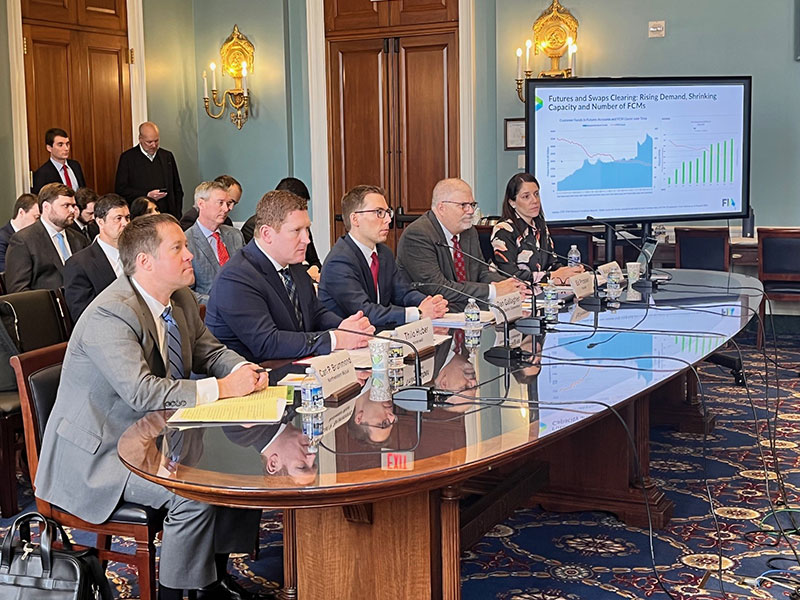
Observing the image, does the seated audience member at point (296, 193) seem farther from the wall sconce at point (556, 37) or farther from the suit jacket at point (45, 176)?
the wall sconce at point (556, 37)

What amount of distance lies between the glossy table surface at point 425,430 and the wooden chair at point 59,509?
0.28 metres

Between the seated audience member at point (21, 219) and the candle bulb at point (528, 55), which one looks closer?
the seated audience member at point (21, 219)

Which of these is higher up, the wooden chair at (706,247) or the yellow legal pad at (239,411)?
the wooden chair at (706,247)

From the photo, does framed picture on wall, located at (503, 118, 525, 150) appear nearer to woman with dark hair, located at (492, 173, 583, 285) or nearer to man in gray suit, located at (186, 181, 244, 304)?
woman with dark hair, located at (492, 173, 583, 285)

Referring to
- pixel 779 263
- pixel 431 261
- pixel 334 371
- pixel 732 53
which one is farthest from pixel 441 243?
pixel 732 53

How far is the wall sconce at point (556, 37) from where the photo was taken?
25.4 feet

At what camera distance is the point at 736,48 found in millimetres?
7461

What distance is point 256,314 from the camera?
135 inches

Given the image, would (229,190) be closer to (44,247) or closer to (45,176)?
(44,247)

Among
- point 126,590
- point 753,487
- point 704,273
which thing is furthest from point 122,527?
point 704,273

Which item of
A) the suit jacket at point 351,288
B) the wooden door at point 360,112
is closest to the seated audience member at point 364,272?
the suit jacket at point 351,288

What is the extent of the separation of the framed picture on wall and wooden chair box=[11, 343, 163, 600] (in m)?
5.58

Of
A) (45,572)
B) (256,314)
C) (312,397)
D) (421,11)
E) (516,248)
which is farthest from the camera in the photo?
(421,11)

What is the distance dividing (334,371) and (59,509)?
814mm
